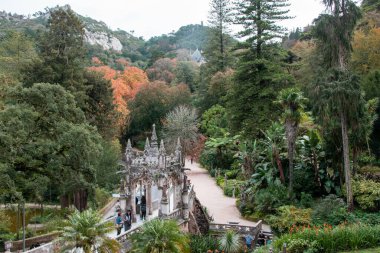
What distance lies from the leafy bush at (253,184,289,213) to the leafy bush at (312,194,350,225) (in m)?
2.60

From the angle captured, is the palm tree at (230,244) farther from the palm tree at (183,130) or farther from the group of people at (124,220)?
the palm tree at (183,130)

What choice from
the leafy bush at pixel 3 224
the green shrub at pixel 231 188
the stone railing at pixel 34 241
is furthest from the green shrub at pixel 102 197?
the stone railing at pixel 34 241

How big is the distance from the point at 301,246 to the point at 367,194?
305 inches

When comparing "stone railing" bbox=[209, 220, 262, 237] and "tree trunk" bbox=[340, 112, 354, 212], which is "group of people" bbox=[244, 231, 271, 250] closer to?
"stone railing" bbox=[209, 220, 262, 237]

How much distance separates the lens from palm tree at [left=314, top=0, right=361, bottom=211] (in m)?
21.9

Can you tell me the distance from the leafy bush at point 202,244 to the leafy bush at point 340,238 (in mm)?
3327

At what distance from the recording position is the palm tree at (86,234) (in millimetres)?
12555

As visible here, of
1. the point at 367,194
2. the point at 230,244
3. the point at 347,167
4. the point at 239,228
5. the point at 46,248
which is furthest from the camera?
the point at 239,228

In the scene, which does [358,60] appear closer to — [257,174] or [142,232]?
[257,174]

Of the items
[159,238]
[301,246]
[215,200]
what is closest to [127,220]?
[159,238]

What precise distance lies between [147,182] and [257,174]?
29.9 feet

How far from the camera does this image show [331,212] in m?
22.0

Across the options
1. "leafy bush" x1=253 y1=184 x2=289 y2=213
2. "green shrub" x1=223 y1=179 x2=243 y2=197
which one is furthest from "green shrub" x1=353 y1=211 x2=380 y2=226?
"green shrub" x1=223 y1=179 x2=243 y2=197

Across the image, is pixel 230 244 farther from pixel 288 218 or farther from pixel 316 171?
pixel 316 171
